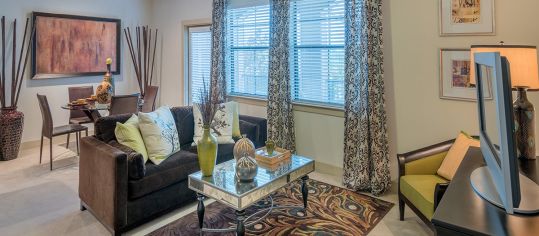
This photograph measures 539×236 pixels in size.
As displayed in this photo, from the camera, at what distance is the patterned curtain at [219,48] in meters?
5.09

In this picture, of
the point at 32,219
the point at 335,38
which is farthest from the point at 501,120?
the point at 32,219

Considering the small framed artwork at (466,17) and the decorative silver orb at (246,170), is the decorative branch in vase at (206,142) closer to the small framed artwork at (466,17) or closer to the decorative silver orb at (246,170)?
the decorative silver orb at (246,170)

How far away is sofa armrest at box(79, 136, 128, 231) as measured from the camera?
8.75 feet

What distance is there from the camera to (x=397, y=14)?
349 centimetres

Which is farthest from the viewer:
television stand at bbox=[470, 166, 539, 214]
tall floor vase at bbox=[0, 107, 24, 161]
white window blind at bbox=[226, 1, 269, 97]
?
white window blind at bbox=[226, 1, 269, 97]

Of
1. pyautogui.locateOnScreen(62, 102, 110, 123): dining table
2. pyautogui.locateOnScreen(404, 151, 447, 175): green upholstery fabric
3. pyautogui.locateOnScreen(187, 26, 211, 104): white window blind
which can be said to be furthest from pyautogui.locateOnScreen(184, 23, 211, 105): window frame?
pyautogui.locateOnScreen(404, 151, 447, 175): green upholstery fabric

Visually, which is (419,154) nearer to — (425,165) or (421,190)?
(425,165)

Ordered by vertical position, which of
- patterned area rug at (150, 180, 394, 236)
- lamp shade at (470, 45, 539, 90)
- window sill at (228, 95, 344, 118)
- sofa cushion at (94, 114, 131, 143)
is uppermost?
lamp shade at (470, 45, 539, 90)

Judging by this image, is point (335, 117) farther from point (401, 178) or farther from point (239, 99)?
point (239, 99)

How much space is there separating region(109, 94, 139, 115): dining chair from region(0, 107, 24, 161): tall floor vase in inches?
63.5

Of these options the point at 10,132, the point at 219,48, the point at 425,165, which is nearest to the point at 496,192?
the point at 425,165

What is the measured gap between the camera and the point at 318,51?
14.0ft

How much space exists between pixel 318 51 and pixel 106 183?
2853 millimetres

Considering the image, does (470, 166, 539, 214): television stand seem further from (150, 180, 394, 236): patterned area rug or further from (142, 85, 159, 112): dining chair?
(142, 85, 159, 112): dining chair
